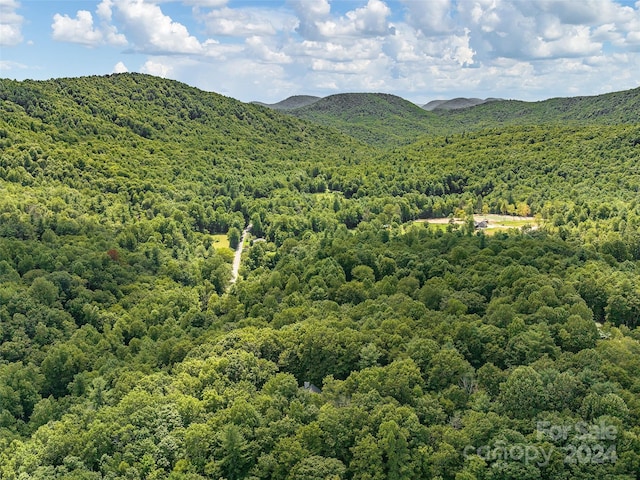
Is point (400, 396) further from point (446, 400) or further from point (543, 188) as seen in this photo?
point (543, 188)

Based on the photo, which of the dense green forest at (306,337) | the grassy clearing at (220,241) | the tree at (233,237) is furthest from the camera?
the tree at (233,237)

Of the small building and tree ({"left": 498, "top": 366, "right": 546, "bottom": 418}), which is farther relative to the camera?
the small building

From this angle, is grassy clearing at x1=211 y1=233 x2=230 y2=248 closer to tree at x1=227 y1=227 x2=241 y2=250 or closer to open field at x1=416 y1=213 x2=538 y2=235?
tree at x1=227 y1=227 x2=241 y2=250

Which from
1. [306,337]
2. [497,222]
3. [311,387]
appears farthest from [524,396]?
[497,222]

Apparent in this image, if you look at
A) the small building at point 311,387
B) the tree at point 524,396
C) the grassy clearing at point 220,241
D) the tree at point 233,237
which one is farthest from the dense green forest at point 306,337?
the tree at point 233,237

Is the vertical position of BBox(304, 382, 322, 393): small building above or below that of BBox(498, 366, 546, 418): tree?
below

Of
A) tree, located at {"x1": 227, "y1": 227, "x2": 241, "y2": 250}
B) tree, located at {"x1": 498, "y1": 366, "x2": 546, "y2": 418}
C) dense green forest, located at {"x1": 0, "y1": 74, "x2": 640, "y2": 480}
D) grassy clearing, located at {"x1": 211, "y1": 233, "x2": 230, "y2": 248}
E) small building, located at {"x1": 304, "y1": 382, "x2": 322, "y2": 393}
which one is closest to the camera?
dense green forest, located at {"x1": 0, "y1": 74, "x2": 640, "y2": 480}

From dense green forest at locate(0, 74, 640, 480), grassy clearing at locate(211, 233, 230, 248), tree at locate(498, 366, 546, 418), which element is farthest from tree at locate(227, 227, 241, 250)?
tree at locate(498, 366, 546, 418)

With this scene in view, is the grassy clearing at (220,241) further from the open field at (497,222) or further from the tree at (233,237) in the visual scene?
the open field at (497,222)

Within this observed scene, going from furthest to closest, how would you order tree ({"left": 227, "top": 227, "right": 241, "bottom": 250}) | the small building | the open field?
tree ({"left": 227, "top": 227, "right": 241, "bottom": 250}) < the open field < the small building
